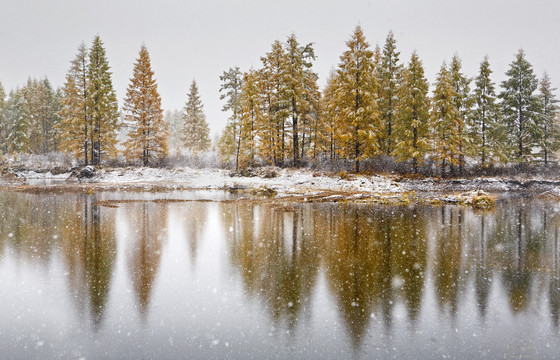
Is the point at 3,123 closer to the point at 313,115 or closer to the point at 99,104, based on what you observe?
the point at 99,104

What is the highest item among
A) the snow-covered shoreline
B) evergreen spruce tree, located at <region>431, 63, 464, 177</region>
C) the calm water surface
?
evergreen spruce tree, located at <region>431, 63, 464, 177</region>

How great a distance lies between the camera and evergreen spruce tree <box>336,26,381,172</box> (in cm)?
3203

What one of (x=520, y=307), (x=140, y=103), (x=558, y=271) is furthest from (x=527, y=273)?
(x=140, y=103)

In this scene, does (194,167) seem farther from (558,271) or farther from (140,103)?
(558,271)

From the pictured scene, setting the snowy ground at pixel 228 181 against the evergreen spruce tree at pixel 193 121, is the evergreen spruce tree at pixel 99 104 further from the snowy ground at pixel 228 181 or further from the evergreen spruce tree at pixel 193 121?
the evergreen spruce tree at pixel 193 121

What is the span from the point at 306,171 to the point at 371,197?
1292cm

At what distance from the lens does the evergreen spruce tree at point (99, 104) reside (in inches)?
1586

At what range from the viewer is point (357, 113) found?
3188 cm

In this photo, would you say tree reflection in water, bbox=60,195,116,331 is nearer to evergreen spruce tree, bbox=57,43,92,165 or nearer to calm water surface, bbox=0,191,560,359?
calm water surface, bbox=0,191,560,359

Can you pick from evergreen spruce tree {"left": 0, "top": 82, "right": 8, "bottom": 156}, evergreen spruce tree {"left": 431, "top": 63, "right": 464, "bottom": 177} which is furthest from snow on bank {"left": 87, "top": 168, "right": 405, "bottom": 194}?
evergreen spruce tree {"left": 0, "top": 82, "right": 8, "bottom": 156}

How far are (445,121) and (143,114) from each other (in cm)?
3493

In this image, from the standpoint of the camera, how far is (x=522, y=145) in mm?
35781

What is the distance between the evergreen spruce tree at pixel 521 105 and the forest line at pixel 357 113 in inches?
4.2

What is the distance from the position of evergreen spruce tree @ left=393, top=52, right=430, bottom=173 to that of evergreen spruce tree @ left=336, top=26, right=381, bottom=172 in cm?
252
